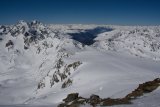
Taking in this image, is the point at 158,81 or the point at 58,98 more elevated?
the point at 158,81

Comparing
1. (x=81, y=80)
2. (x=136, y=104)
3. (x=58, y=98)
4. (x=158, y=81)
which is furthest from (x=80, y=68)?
(x=136, y=104)

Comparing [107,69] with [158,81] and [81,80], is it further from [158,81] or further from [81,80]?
[158,81]

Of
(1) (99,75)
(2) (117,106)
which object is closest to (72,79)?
(1) (99,75)

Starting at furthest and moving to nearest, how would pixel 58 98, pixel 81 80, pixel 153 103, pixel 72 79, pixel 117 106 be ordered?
1. pixel 72 79
2. pixel 81 80
3. pixel 58 98
4. pixel 117 106
5. pixel 153 103

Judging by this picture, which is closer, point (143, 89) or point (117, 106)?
point (117, 106)

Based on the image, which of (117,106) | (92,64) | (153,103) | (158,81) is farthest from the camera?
(92,64)

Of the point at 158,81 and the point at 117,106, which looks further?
the point at 158,81

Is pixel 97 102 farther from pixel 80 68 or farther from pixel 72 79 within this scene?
pixel 80 68

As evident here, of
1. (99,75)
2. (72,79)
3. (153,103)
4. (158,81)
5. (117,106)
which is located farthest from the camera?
(72,79)

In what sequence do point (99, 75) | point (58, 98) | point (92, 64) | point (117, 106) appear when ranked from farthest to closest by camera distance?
1. point (92, 64)
2. point (99, 75)
3. point (58, 98)
4. point (117, 106)
